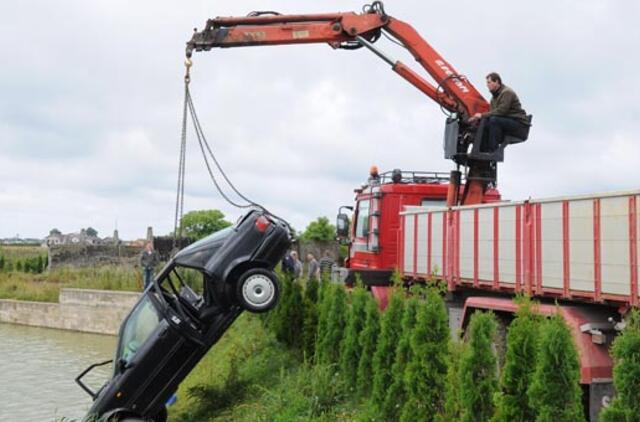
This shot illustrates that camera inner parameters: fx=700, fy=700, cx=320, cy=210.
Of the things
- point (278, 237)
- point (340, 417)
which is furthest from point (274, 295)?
point (340, 417)

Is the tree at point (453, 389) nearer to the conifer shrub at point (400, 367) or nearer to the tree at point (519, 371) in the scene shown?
the tree at point (519, 371)

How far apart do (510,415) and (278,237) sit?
4.54 metres

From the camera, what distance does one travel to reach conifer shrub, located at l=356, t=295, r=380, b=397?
8.53 metres

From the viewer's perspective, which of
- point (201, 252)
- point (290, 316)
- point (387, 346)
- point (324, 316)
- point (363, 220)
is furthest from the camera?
point (363, 220)

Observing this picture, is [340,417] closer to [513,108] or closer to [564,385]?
[564,385]

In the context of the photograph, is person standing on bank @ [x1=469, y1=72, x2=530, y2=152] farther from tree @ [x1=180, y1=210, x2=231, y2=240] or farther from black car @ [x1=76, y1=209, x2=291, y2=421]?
tree @ [x1=180, y1=210, x2=231, y2=240]

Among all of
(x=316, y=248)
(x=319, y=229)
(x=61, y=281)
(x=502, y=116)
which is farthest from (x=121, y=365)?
(x=319, y=229)

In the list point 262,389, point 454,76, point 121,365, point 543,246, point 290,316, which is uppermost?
point 454,76

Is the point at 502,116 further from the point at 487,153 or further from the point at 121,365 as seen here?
the point at 121,365

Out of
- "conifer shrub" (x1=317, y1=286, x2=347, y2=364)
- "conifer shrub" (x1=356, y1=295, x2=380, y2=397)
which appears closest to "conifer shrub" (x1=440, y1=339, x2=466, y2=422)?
"conifer shrub" (x1=356, y1=295, x2=380, y2=397)

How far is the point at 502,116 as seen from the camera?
1108 cm

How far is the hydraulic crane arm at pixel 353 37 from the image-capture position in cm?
1253

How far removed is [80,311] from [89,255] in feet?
30.1

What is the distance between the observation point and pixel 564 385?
17.0 ft
